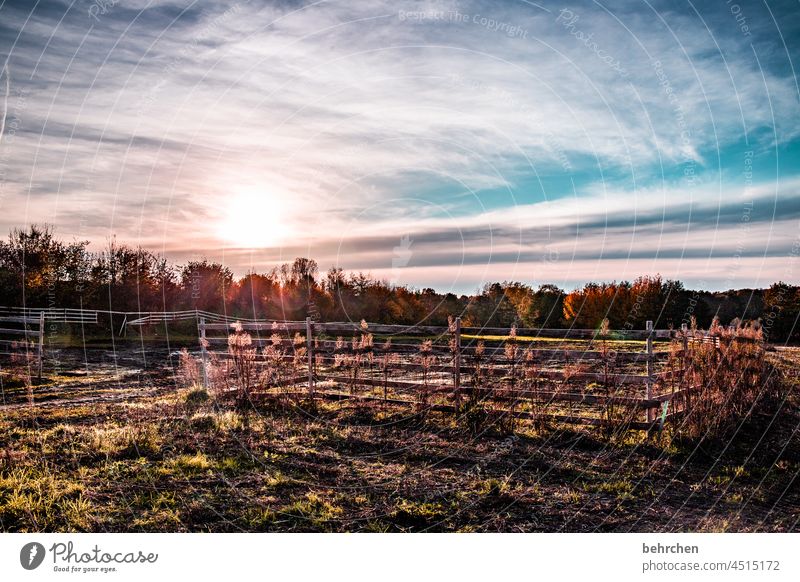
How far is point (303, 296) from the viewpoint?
2758cm

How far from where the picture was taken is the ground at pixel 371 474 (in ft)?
20.0

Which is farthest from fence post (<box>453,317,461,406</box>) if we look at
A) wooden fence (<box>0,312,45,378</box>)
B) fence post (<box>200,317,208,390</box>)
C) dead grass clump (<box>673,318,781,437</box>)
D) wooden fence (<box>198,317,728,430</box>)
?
wooden fence (<box>0,312,45,378</box>)

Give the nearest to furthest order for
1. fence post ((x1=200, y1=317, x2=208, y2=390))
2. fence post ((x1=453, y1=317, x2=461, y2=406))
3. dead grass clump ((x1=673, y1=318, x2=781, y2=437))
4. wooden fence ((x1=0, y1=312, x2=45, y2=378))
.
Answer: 1. dead grass clump ((x1=673, y1=318, x2=781, y2=437))
2. fence post ((x1=453, y1=317, x2=461, y2=406))
3. fence post ((x1=200, y1=317, x2=208, y2=390))
4. wooden fence ((x1=0, y1=312, x2=45, y2=378))

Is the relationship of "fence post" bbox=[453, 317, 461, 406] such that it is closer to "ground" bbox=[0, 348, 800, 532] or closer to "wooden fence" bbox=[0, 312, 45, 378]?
"ground" bbox=[0, 348, 800, 532]

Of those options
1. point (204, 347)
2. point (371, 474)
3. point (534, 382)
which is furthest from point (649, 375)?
point (204, 347)

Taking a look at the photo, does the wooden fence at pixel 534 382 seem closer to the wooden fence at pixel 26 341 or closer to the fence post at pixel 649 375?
the fence post at pixel 649 375

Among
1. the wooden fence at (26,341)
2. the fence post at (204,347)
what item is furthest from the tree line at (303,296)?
the fence post at (204,347)

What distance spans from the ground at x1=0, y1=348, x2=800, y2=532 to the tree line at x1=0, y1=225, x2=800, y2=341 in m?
11.3

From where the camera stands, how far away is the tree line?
22.7m

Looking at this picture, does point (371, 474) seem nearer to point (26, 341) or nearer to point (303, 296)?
point (26, 341)

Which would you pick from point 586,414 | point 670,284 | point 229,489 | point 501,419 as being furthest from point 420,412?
point 670,284

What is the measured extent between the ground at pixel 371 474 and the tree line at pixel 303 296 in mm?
11350
